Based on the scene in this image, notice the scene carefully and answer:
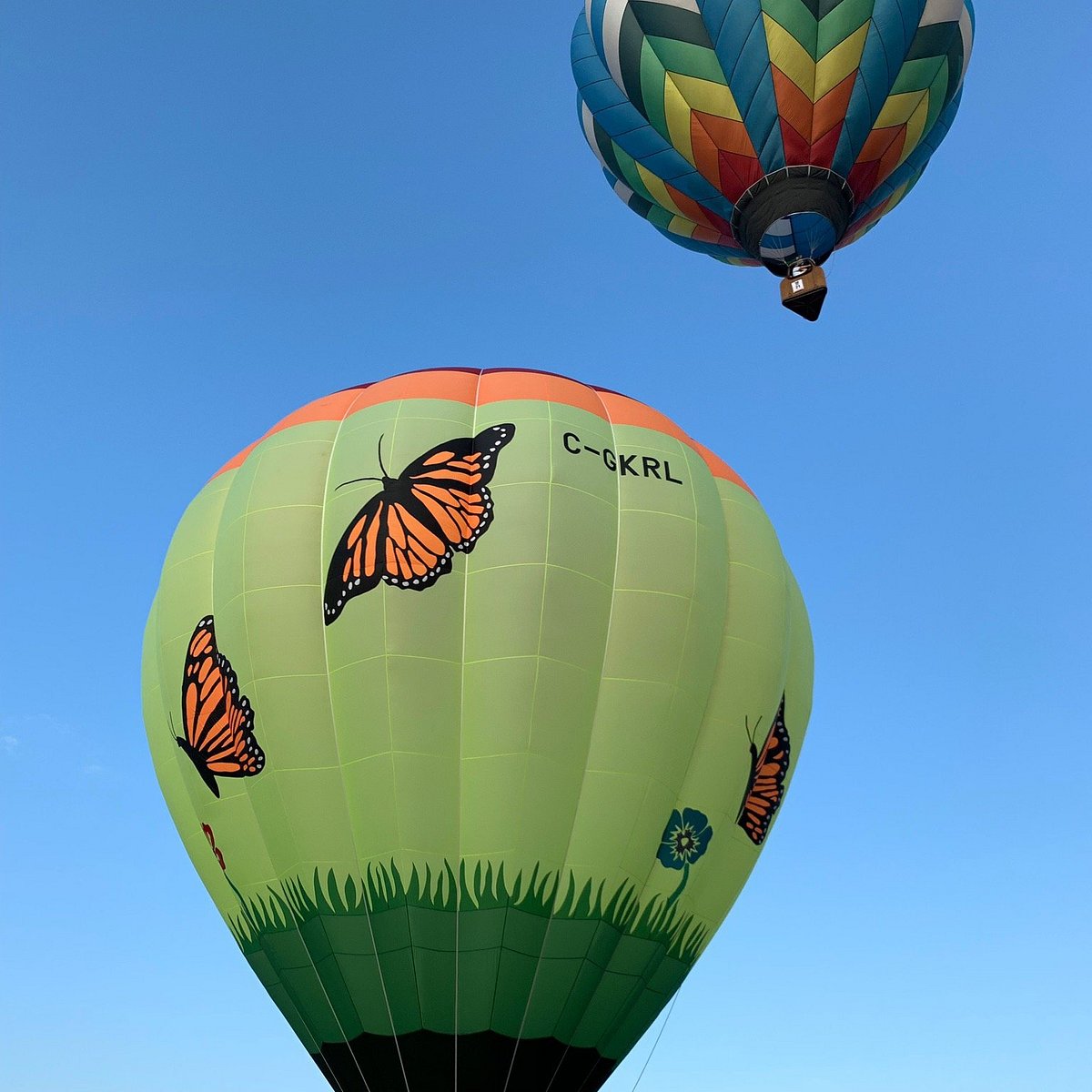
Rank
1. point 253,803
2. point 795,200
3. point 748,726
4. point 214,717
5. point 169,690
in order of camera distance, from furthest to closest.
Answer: point 795,200 < point 169,690 < point 748,726 < point 214,717 < point 253,803

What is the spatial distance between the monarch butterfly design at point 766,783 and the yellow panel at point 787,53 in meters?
6.05

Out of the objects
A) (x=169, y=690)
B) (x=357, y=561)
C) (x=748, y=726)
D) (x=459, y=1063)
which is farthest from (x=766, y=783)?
(x=169, y=690)

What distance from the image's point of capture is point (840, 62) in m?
12.9

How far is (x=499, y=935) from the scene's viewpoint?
9.42 metres

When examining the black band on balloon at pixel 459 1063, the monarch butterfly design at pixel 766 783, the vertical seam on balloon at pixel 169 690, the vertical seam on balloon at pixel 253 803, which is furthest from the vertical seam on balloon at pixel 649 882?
the vertical seam on balloon at pixel 169 690

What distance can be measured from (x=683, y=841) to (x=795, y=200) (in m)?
6.61

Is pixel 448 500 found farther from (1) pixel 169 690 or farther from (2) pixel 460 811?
(1) pixel 169 690

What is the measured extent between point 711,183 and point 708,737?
6.39 meters

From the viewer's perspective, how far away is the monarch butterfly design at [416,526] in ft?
32.3

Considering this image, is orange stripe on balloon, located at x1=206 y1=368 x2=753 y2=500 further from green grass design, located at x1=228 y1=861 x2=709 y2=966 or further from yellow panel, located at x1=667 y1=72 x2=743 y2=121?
green grass design, located at x1=228 y1=861 x2=709 y2=966

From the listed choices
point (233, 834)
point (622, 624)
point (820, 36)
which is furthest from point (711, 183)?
point (233, 834)

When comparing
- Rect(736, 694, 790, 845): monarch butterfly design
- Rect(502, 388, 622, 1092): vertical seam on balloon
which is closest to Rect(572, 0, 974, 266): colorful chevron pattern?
Rect(502, 388, 622, 1092): vertical seam on balloon

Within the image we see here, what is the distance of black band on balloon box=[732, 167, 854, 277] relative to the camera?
1328 centimetres

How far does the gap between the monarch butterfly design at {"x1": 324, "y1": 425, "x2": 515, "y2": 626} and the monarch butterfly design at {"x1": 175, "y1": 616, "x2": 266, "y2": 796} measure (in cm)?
102
